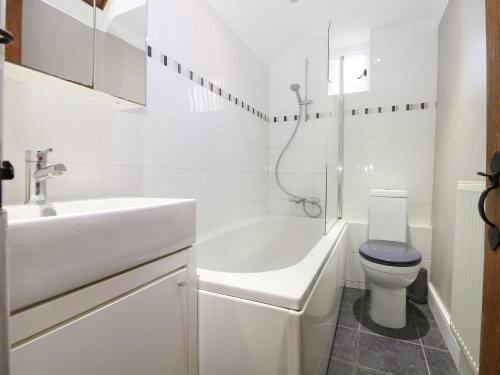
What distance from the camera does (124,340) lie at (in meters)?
0.65

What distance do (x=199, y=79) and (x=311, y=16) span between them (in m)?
1.13

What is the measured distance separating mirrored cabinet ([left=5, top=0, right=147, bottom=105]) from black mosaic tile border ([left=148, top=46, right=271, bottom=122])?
0.13m

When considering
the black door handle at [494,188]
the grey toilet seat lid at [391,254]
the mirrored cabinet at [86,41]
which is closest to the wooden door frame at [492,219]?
the black door handle at [494,188]

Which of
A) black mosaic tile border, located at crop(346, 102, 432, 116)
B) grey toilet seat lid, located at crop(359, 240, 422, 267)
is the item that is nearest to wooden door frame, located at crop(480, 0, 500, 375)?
grey toilet seat lid, located at crop(359, 240, 422, 267)

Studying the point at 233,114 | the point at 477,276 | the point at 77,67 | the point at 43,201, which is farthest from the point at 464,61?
the point at 43,201

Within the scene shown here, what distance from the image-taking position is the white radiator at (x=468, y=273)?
108 centimetres

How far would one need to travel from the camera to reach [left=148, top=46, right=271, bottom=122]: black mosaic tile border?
1.31 m

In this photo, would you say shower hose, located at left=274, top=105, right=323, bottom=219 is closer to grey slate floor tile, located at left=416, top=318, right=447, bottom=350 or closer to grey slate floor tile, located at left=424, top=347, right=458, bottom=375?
grey slate floor tile, located at left=416, top=318, right=447, bottom=350

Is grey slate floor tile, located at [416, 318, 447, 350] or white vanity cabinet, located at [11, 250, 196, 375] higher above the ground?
white vanity cabinet, located at [11, 250, 196, 375]

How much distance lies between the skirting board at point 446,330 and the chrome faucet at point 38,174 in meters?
1.92

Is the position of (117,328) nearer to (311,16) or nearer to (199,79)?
(199,79)

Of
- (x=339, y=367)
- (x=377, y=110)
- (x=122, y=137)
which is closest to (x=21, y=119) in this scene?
(x=122, y=137)

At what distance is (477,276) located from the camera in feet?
3.60

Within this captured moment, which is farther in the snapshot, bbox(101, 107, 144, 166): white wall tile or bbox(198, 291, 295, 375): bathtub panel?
bbox(101, 107, 144, 166): white wall tile
